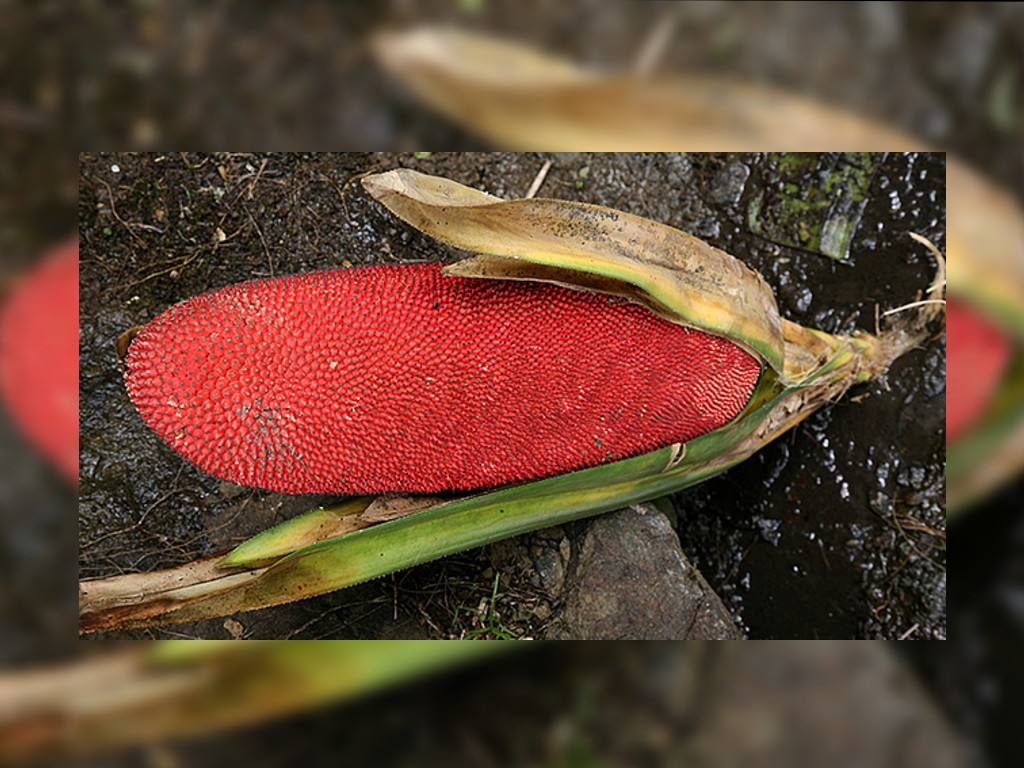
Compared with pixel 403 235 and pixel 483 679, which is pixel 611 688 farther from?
pixel 403 235

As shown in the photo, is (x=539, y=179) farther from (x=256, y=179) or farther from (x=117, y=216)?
(x=117, y=216)

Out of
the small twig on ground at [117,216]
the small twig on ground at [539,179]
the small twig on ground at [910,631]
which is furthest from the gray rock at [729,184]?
the small twig on ground at [117,216]
